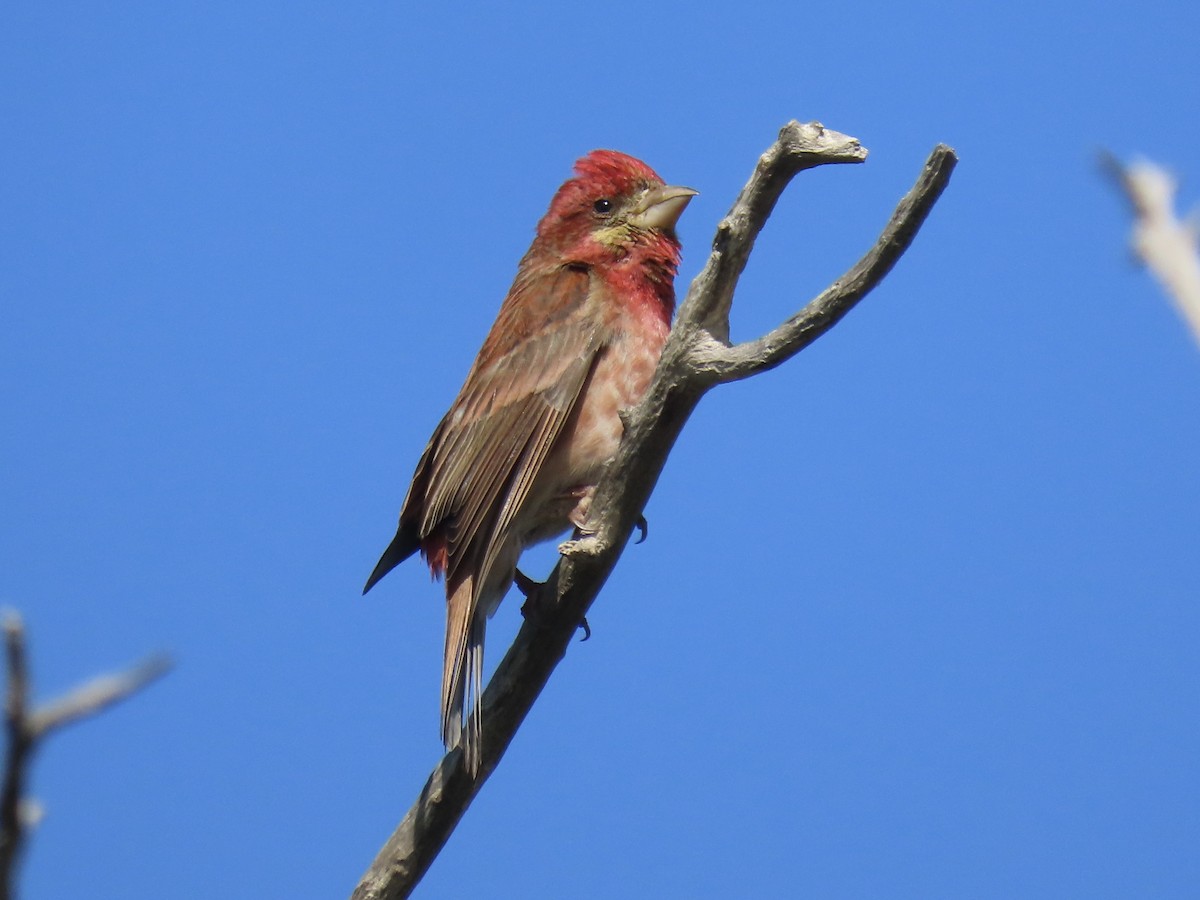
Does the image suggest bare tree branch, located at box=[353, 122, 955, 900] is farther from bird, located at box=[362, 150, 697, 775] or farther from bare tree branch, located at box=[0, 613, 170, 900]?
bare tree branch, located at box=[0, 613, 170, 900]

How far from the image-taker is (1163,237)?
206 centimetres

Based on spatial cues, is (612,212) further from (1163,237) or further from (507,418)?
(1163,237)

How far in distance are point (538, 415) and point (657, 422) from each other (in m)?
1.44

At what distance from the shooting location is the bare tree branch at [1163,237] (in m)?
2.01

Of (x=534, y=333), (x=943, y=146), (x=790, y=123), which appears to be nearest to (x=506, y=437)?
(x=534, y=333)

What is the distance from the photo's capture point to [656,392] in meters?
5.41

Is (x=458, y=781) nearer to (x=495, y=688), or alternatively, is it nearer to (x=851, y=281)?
(x=495, y=688)

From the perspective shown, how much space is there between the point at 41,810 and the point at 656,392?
3.56m

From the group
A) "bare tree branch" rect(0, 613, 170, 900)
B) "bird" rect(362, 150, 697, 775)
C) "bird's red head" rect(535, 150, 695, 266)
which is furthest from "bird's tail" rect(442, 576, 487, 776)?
"bare tree branch" rect(0, 613, 170, 900)

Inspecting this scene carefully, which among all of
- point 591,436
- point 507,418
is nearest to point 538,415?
point 507,418

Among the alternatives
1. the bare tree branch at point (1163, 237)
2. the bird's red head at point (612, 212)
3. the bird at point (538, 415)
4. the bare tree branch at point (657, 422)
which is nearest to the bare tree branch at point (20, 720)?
the bare tree branch at point (1163, 237)

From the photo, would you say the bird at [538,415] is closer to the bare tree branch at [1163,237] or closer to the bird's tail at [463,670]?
the bird's tail at [463,670]

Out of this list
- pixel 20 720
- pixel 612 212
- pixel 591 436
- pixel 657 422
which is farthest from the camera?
pixel 612 212

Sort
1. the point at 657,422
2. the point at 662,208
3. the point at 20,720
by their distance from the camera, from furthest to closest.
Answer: the point at 662,208 < the point at 657,422 < the point at 20,720
